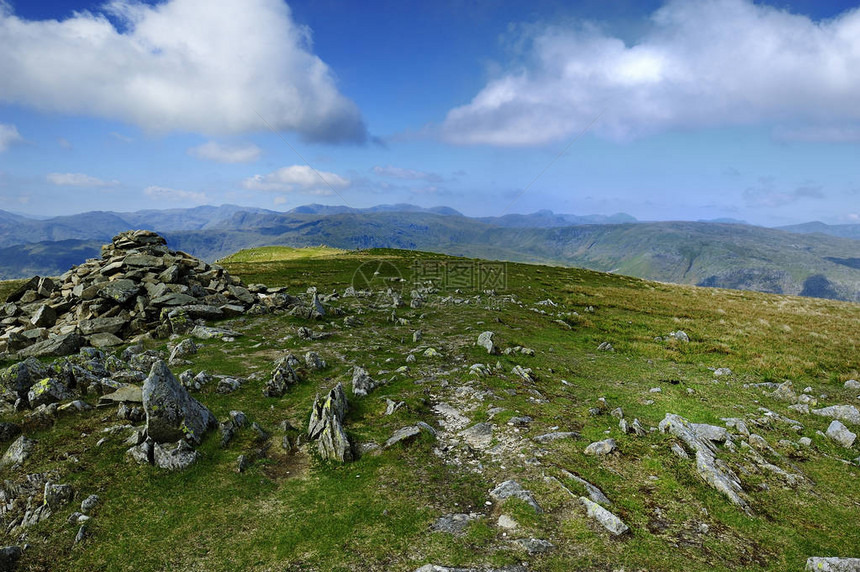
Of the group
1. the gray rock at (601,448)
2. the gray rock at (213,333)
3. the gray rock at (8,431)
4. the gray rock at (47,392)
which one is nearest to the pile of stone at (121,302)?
the gray rock at (213,333)

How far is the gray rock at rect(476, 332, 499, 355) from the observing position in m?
Answer: 21.8

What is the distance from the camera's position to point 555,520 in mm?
8727

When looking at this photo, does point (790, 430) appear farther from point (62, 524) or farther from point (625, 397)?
point (62, 524)

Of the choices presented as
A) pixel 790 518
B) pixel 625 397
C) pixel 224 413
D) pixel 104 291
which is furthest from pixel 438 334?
pixel 104 291

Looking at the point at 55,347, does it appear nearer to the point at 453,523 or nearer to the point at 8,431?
the point at 8,431

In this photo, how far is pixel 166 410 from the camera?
1191 centimetres

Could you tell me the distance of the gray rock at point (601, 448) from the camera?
36.8 feet

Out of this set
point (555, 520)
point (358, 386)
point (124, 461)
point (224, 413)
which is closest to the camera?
point (555, 520)

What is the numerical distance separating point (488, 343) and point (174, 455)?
15.6m

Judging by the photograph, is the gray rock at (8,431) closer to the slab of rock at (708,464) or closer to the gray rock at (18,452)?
the gray rock at (18,452)

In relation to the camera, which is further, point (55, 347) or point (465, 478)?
point (55, 347)

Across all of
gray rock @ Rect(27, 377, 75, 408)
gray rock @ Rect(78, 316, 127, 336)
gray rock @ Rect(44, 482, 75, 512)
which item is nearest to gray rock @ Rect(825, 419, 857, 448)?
gray rock @ Rect(44, 482, 75, 512)

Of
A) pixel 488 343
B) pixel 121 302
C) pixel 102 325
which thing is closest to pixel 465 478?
pixel 488 343

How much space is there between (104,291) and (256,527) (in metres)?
25.8
